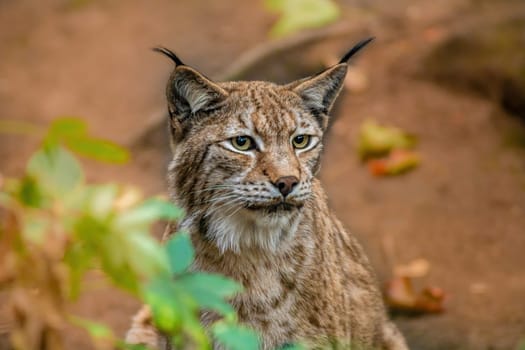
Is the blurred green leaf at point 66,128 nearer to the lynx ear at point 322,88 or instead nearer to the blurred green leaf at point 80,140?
the blurred green leaf at point 80,140

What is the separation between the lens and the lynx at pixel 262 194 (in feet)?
14.2

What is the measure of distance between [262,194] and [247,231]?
372 mm

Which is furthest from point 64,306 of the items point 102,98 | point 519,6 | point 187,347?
point 519,6

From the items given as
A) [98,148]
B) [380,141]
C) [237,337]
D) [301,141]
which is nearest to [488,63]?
[380,141]

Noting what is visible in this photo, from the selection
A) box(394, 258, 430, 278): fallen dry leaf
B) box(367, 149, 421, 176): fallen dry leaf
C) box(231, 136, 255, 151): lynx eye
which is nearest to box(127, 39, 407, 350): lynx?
box(231, 136, 255, 151): lynx eye

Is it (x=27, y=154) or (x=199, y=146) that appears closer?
(x=199, y=146)

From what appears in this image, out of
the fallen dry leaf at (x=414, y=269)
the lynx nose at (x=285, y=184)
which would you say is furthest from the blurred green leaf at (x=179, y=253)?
the fallen dry leaf at (x=414, y=269)

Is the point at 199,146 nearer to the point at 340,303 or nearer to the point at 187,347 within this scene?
the point at 340,303

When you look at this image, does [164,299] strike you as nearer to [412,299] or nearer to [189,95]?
[189,95]

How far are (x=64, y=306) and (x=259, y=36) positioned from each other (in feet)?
26.5

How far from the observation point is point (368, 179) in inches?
335

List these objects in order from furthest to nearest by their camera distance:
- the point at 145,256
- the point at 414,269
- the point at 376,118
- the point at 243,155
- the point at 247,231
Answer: the point at 376,118
the point at 414,269
the point at 247,231
the point at 243,155
the point at 145,256

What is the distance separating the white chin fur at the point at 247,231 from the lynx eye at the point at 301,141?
1.10ft

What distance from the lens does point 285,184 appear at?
418 centimetres
